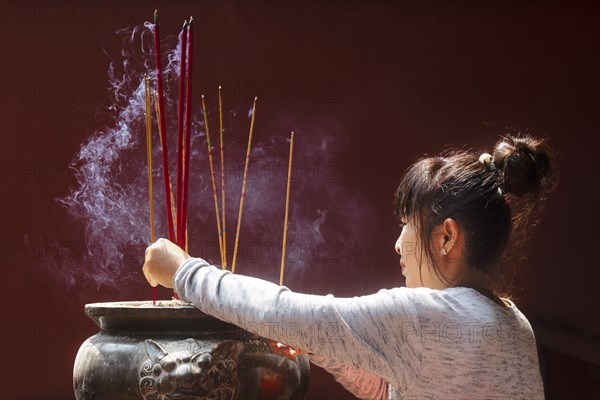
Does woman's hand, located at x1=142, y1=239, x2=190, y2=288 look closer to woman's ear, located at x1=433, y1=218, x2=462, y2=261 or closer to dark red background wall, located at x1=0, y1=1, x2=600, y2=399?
woman's ear, located at x1=433, y1=218, x2=462, y2=261

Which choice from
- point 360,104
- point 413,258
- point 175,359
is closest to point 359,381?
point 413,258

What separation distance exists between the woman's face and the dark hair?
1 cm

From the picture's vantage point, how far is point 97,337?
152 cm

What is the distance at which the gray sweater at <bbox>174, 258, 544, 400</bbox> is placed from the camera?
4.29ft

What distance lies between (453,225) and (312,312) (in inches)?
12.0

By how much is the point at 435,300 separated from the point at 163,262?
1.50 feet

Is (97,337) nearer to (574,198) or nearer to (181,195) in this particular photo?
(181,195)

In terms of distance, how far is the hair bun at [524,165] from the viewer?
4.66 feet

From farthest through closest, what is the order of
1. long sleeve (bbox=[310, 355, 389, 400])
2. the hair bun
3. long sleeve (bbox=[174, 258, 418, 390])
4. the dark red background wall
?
1. the dark red background wall
2. long sleeve (bbox=[310, 355, 389, 400])
3. the hair bun
4. long sleeve (bbox=[174, 258, 418, 390])

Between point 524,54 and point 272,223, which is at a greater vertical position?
point 524,54

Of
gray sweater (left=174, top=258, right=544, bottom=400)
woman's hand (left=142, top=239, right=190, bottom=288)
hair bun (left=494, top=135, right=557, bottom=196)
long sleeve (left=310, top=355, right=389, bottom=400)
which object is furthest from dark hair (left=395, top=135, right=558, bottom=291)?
woman's hand (left=142, top=239, right=190, bottom=288)

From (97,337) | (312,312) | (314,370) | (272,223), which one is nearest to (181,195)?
(97,337)

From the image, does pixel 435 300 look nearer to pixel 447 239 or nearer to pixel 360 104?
pixel 447 239

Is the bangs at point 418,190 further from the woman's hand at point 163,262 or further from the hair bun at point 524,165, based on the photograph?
the woman's hand at point 163,262
